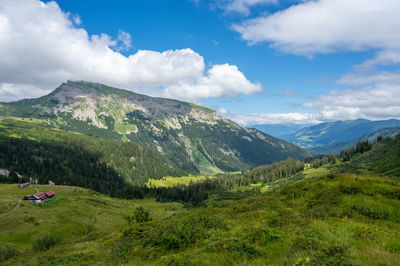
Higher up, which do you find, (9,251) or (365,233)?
(365,233)

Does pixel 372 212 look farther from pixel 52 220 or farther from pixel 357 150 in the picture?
pixel 357 150

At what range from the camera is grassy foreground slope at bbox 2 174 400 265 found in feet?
34.4

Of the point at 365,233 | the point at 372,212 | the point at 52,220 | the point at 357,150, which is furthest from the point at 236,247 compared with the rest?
the point at 357,150

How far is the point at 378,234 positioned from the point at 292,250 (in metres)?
6.11

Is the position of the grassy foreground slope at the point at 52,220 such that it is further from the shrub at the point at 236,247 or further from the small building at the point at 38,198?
the shrub at the point at 236,247

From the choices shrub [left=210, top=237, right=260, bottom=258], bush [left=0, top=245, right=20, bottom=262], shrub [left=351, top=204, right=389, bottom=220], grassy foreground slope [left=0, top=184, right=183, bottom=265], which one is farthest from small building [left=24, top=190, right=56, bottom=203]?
shrub [left=351, top=204, right=389, bottom=220]

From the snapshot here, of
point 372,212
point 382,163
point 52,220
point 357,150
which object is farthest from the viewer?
point 357,150

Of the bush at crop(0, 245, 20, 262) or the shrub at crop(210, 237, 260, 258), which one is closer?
the shrub at crop(210, 237, 260, 258)

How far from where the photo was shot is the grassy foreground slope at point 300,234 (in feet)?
34.4

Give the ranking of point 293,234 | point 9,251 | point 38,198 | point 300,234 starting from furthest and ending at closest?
point 38,198 < point 9,251 < point 293,234 < point 300,234

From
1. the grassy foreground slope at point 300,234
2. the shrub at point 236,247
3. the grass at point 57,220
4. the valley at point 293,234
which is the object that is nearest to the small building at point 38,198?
the grass at point 57,220

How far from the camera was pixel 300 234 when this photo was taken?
13.3m

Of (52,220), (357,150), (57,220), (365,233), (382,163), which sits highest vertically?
(357,150)

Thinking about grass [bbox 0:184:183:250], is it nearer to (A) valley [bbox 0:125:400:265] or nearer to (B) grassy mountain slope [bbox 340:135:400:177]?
(A) valley [bbox 0:125:400:265]
